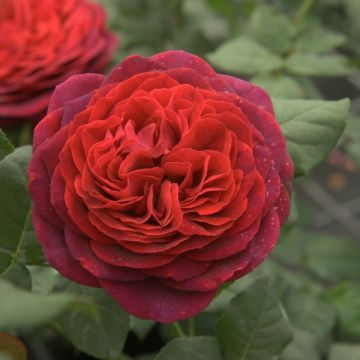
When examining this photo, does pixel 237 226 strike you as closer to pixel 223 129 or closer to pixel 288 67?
pixel 223 129

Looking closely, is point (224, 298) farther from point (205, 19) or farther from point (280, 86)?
point (205, 19)

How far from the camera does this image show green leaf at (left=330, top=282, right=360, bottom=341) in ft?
2.27

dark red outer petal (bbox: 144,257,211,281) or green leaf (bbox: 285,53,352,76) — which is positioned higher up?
dark red outer petal (bbox: 144,257,211,281)

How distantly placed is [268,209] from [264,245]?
0.02 metres

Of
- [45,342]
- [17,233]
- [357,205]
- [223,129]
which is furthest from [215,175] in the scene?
[357,205]

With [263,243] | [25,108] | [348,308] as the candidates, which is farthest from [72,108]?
[348,308]

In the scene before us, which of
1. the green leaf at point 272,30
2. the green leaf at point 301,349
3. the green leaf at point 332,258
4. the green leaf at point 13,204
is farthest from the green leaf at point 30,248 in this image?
the green leaf at point 332,258

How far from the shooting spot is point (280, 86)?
654 mm

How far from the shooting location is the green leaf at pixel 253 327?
1.39ft

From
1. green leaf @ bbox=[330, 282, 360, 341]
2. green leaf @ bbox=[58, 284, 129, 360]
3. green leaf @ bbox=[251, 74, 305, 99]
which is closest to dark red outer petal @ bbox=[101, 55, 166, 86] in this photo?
green leaf @ bbox=[58, 284, 129, 360]

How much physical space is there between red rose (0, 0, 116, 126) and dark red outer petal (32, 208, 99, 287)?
0.23 meters

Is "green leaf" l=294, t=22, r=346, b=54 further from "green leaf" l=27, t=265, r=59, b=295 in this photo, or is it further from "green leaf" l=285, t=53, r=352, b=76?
"green leaf" l=27, t=265, r=59, b=295

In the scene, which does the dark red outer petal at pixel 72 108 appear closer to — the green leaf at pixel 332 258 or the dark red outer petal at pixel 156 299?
the dark red outer petal at pixel 156 299

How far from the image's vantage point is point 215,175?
1.08 ft
